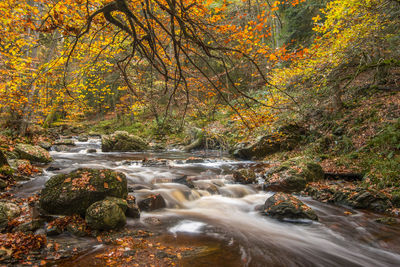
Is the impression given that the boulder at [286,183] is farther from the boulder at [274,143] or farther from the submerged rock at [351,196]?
the boulder at [274,143]

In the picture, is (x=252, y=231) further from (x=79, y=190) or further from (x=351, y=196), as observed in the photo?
(x=79, y=190)

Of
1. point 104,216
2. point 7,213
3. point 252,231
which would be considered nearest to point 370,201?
point 252,231

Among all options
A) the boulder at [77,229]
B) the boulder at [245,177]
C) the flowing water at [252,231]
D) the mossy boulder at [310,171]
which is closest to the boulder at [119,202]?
the flowing water at [252,231]

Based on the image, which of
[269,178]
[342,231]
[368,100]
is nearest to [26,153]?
[269,178]

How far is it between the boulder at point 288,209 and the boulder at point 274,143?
5391mm

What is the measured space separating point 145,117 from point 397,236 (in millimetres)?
22199

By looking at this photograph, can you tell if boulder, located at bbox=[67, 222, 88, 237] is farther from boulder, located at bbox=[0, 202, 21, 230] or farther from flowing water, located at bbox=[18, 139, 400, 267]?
boulder, located at bbox=[0, 202, 21, 230]

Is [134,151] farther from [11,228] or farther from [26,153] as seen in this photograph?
[11,228]

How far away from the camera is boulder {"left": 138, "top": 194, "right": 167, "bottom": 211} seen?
17.4 feet

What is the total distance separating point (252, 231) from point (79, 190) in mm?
3506

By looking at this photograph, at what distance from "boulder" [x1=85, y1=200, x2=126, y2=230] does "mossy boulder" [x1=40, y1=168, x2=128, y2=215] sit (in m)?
0.40

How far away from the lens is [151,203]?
5426 millimetres

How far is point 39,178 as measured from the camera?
21.9 feet

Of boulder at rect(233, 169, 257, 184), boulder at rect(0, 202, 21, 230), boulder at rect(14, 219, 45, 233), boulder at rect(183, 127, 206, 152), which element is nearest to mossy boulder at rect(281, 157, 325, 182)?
boulder at rect(233, 169, 257, 184)
